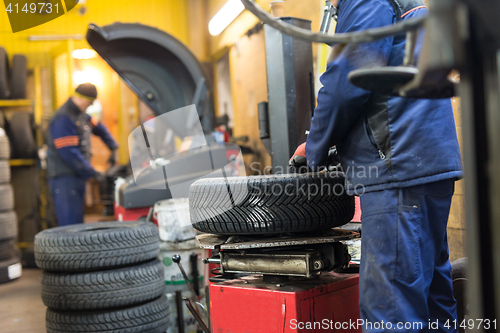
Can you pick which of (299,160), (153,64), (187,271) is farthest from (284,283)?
(153,64)

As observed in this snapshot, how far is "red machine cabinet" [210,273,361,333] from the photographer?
50.6 inches

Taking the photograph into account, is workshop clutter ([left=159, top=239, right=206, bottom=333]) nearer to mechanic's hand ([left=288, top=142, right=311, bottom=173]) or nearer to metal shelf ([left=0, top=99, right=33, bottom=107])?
mechanic's hand ([left=288, top=142, right=311, bottom=173])

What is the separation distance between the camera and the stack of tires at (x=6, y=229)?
3891mm

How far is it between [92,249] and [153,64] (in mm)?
1616

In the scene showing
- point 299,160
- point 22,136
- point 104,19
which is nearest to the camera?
point 299,160

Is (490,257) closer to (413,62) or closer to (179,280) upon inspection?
(413,62)

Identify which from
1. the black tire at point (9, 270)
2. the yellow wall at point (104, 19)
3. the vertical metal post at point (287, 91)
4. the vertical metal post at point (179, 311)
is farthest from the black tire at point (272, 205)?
the yellow wall at point (104, 19)

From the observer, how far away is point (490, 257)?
635 mm

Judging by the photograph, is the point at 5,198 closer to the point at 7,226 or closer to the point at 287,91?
the point at 7,226

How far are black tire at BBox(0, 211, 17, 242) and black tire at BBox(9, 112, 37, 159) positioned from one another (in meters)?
0.99

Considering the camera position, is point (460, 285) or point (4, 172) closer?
point (460, 285)

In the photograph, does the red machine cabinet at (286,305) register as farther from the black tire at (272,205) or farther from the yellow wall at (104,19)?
the yellow wall at (104,19)

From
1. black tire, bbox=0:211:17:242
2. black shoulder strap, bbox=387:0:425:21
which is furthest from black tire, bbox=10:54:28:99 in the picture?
black shoulder strap, bbox=387:0:425:21

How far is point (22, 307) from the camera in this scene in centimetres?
312
